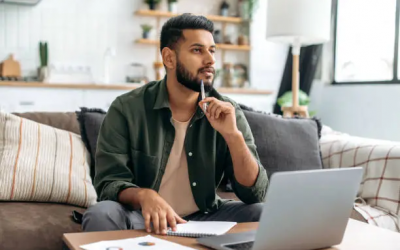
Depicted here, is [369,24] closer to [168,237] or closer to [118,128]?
[118,128]

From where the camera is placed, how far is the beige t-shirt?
186 centimetres

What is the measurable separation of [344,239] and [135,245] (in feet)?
1.83

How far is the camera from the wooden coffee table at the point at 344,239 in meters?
1.28

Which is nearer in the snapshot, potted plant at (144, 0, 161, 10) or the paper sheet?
the paper sheet

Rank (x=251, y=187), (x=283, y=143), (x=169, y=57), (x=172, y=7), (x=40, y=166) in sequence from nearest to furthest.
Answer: (x=251, y=187)
(x=169, y=57)
(x=40, y=166)
(x=283, y=143)
(x=172, y=7)

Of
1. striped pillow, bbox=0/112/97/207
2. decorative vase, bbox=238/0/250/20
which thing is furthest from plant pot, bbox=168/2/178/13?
striped pillow, bbox=0/112/97/207

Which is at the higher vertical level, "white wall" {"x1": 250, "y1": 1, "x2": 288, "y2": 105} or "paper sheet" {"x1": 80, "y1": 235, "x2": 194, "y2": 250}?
"white wall" {"x1": 250, "y1": 1, "x2": 288, "y2": 105}

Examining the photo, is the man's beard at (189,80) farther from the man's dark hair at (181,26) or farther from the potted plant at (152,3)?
the potted plant at (152,3)

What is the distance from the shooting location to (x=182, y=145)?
6.23 ft

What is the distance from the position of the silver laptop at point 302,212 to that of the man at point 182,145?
0.46 meters

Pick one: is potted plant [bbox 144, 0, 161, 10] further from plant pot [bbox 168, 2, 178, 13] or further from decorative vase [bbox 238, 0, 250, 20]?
decorative vase [bbox 238, 0, 250, 20]

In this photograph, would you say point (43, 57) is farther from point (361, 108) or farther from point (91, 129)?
point (361, 108)

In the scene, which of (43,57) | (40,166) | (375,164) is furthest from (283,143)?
(43,57)

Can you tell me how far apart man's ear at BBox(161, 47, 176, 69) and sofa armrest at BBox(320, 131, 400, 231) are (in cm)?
113
